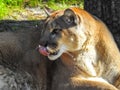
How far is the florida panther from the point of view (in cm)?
626

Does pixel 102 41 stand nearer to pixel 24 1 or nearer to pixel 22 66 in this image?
pixel 22 66

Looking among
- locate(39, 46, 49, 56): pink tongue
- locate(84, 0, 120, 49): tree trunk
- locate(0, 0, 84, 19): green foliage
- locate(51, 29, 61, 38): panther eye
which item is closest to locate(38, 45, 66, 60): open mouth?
locate(39, 46, 49, 56): pink tongue

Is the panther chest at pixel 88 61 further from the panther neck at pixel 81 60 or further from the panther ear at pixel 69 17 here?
the panther ear at pixel 69 17

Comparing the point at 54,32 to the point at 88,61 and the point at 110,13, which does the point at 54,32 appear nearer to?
the point at 88,61

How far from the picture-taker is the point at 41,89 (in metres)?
6.84

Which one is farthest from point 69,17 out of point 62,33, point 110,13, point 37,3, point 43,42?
point 37,3

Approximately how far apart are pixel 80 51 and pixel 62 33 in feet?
1.25

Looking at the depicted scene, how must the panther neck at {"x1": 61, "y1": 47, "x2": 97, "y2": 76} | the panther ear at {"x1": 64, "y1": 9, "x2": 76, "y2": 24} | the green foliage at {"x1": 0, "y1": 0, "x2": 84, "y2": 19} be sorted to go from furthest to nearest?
the green foliage at {"x1": 0, "y1": 0, "x2": 84, "y2": 19}
the panther neck at {"x1": 61, "y1": 47, "x2": 97, "y2": 76}
the panther ear at {"x1": 64, "y1": 9, "x2": 76, "y2": 24}

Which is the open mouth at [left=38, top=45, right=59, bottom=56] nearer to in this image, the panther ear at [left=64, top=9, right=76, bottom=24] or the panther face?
the panther face

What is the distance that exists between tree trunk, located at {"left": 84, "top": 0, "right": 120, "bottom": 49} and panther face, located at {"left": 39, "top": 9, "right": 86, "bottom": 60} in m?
0.98

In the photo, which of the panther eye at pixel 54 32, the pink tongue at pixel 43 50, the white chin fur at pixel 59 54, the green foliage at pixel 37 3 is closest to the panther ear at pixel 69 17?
the panther eye at pixel 54 32

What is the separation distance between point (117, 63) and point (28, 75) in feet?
3.57

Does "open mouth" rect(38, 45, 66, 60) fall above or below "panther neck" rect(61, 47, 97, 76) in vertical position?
above

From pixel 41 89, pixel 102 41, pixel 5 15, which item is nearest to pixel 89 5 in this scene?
pixel 102 41
